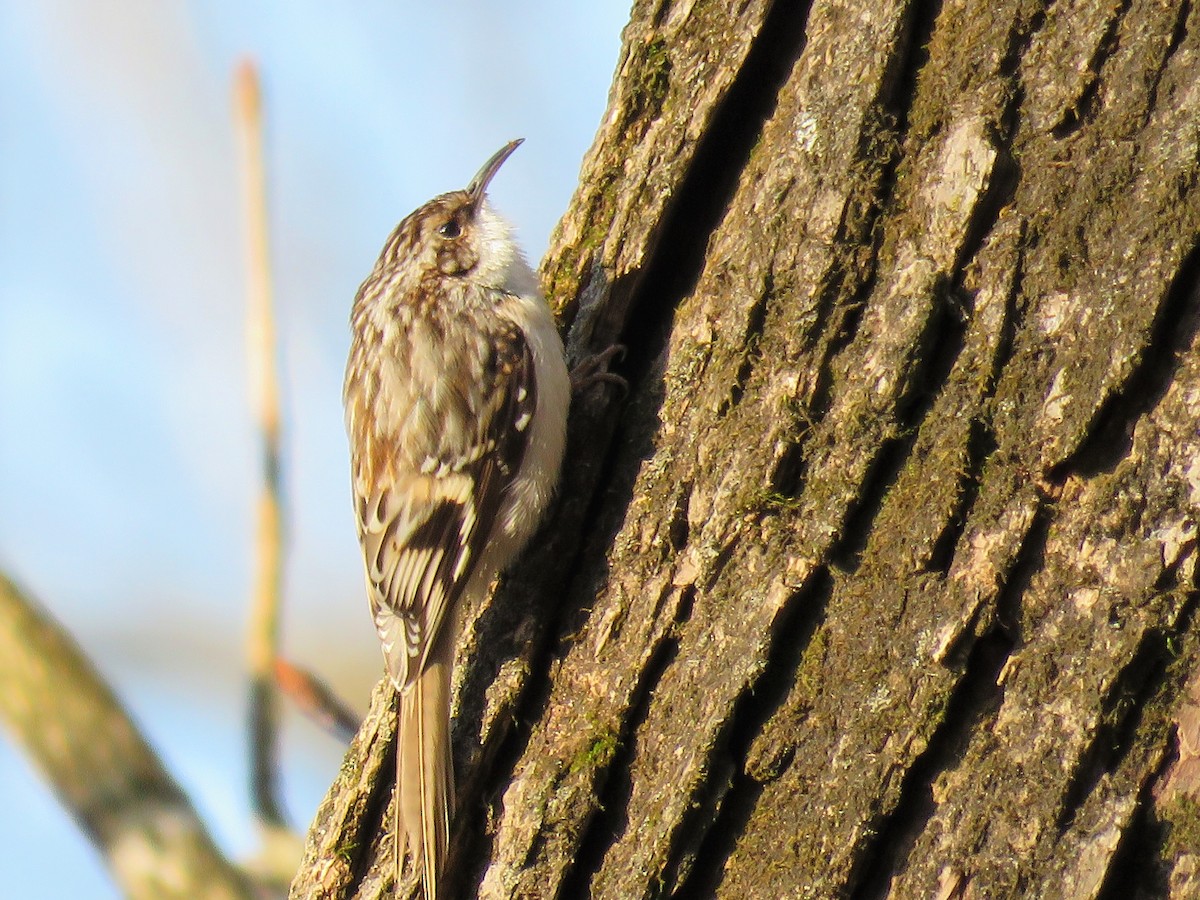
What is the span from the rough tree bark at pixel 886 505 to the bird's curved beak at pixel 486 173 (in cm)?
125

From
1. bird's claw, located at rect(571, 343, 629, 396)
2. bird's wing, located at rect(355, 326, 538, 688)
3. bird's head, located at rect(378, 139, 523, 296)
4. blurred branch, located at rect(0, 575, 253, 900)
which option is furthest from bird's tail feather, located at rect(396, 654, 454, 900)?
bird's head, located at rect(378, 139, 523, 296)

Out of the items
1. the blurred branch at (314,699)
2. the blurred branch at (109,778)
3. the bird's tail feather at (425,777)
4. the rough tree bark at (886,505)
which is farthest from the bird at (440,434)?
the blurred branch at (109,778)

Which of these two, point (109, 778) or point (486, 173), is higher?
point (486, 173)

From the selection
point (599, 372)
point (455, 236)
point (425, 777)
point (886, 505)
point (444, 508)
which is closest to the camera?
point (886, 505)

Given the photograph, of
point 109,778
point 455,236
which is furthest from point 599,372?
point 109,778

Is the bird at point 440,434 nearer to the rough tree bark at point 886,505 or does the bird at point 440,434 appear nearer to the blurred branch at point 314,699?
the rough tree bark at point 886,505

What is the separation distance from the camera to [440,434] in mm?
3078

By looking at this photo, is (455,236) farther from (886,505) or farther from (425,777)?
(886,505)

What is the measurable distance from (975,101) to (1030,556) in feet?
2.36

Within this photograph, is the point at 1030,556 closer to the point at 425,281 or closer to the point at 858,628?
the point at 858,628

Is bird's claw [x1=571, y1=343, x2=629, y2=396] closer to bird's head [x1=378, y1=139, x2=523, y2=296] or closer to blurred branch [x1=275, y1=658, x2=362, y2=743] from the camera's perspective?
bird's head [x1=378, y1=139, x2=523, y2=296]

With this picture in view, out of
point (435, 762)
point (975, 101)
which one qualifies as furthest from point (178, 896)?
point (975, 101)

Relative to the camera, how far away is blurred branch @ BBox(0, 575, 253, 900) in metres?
2.97

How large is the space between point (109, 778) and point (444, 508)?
3.39 ft
